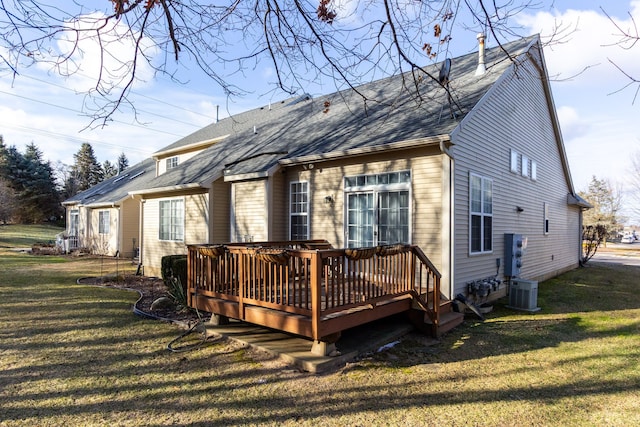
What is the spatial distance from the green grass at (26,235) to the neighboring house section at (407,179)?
18325mm

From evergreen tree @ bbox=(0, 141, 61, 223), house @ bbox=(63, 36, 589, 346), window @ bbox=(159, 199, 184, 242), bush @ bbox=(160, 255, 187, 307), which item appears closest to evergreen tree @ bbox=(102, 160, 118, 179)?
evergreen tree @ bbox=(0, 141, 61, 223)

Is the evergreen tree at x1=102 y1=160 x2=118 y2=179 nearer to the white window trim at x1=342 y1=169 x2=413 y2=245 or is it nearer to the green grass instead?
the green grass

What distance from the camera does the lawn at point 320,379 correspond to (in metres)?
3.49

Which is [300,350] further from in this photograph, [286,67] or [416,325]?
[286,67]

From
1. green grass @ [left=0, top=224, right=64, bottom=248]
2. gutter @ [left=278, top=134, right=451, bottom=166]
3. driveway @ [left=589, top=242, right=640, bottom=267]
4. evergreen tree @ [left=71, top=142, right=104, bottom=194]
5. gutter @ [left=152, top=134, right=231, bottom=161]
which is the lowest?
driveway @ [left=589, top=242, right=640, bottom=267]

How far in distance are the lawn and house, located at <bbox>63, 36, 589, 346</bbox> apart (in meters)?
1.95

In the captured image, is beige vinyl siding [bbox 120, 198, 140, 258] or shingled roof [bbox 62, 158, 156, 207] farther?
shingled roof [bbox 62, 158, 156, 207]

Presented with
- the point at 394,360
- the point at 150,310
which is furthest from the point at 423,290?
the point at 150,310

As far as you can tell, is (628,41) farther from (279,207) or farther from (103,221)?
(103,221)

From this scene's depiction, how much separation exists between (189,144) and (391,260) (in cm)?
1486

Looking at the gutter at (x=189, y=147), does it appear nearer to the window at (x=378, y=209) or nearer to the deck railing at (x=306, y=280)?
the window at (x=378, y=209)

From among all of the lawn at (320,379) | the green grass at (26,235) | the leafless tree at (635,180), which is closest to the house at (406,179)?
the lawn at (320,379)

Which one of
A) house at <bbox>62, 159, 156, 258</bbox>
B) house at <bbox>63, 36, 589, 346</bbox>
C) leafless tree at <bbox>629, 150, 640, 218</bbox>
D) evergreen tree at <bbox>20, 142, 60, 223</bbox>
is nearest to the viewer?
house at <bbox>63, 36, 589, 346</bbox>

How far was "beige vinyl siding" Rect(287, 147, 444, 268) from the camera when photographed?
6.92 metres
